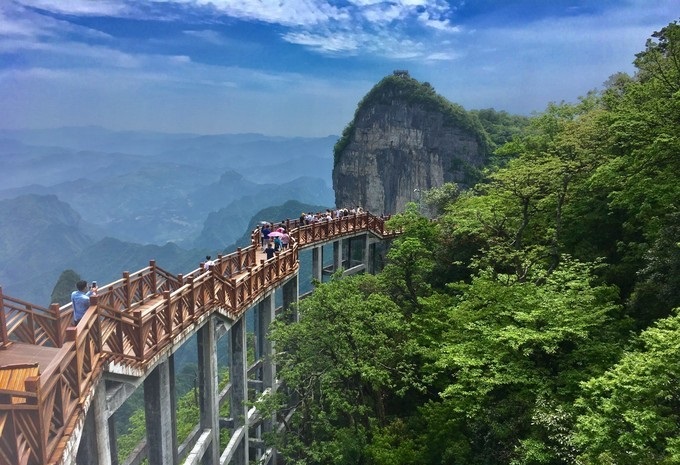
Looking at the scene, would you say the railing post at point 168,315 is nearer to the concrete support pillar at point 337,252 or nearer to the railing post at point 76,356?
the railing post at point 76,356

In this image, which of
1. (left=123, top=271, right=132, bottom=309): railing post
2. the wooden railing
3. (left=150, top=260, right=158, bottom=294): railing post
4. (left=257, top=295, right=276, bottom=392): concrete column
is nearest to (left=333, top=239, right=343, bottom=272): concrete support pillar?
(left=257, top=295, right=276, bottom=392): concrete column

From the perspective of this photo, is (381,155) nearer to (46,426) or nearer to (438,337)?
(438,337)

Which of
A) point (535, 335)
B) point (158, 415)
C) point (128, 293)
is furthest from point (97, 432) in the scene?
point (535, 335)

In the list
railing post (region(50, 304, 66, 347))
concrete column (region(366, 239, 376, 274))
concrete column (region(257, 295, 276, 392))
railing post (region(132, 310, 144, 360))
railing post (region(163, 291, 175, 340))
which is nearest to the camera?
railing post (region(50, 304, 66, 347))

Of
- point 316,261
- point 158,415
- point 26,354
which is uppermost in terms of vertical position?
point 26,354

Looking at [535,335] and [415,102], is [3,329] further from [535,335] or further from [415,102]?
[415,102]

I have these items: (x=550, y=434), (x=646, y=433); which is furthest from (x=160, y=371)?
(x=646, y=433)

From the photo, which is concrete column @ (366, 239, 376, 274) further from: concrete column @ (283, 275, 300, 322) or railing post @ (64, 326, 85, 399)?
railing post @ (64, 326, 85, 399)
